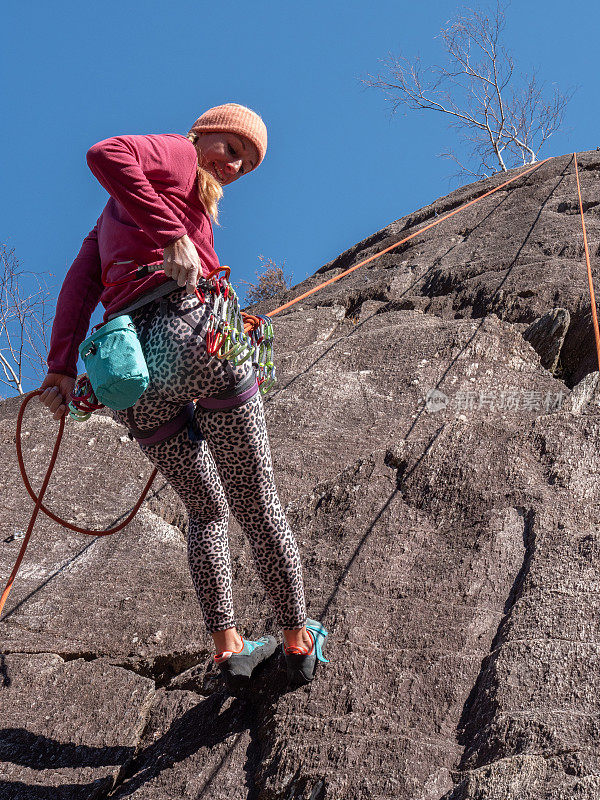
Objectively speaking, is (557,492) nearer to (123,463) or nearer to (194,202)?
(194,202)

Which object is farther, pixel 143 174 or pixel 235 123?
pixel 235 123

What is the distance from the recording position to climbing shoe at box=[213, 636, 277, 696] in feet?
7.86

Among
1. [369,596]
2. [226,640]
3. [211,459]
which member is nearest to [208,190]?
[211,459]

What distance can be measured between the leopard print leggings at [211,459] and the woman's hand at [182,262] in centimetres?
9

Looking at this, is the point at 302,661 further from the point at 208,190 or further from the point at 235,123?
the point at 235,123

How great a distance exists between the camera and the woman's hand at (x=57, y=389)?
2240 mm

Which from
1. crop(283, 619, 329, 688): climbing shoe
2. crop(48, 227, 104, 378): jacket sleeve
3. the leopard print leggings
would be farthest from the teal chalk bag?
crop(283, 619, 329, 688): climbing shoe

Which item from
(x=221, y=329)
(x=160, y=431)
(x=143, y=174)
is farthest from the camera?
(x=160, y=431)

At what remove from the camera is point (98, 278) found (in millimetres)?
2279

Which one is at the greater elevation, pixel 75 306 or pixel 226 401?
pixel 75 306

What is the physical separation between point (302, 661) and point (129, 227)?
1473 millimetres

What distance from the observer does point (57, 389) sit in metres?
2.24

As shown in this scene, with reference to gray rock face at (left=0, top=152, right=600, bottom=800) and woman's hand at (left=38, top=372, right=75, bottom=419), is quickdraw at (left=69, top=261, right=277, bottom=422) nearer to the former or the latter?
woman's hand at (left=38, top=372, right=75, bottom=419)

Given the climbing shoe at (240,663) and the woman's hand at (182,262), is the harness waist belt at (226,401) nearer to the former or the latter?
the woman's hand at (182,262)
